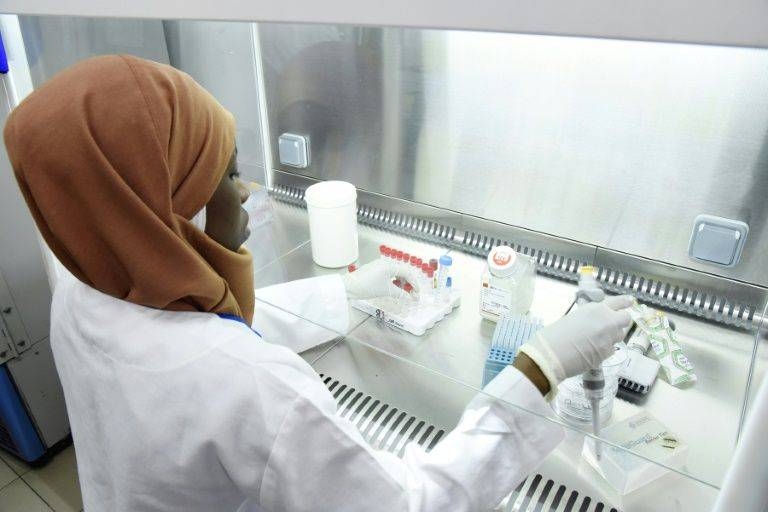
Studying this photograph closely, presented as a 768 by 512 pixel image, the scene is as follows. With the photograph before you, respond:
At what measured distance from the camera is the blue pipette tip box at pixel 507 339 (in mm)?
969

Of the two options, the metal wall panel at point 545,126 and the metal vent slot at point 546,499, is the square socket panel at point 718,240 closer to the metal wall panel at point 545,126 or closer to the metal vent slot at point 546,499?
the metal wall panel at point 545,126

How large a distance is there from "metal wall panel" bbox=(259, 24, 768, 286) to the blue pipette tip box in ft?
1.10

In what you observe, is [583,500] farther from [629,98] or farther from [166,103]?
[166,103]

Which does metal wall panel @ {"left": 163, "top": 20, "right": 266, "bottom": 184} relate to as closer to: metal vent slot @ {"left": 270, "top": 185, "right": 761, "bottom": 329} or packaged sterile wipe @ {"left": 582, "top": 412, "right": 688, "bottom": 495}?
metal vent slot @ {"left": 270, "top": 185, "right": 761, "bottom": 329}

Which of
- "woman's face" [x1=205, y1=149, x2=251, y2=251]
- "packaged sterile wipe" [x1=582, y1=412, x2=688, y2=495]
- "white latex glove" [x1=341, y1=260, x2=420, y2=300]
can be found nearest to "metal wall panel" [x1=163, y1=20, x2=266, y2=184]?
"white latex glove" [x1=341, y1=260, x2=420, y2=300]

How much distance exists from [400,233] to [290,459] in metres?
0.88

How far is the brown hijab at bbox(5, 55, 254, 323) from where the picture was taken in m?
0.73

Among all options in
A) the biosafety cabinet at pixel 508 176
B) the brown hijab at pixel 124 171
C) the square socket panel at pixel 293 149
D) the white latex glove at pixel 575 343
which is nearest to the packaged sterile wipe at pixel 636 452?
the biosafety cabinet at pixel 508 176

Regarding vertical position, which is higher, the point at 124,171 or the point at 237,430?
the point at 124,171

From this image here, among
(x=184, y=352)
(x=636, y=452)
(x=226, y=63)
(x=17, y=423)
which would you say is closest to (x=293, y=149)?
(x=226, y=63)

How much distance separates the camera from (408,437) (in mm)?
1074

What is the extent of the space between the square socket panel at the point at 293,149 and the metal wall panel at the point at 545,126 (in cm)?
3

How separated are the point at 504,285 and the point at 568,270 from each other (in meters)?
0.29

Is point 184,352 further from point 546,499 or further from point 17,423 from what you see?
point 17,423
